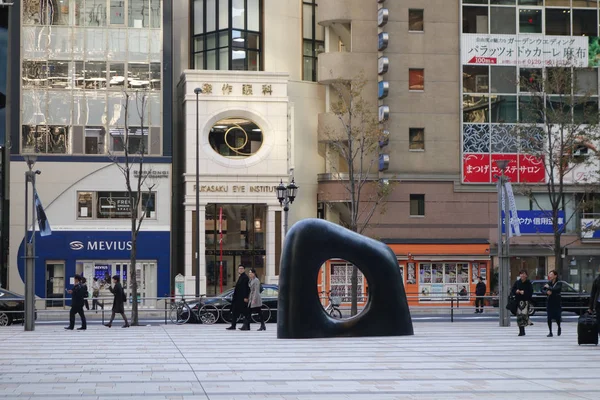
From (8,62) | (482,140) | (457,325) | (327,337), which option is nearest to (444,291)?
(482,140)

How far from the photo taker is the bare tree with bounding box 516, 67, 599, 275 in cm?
4497

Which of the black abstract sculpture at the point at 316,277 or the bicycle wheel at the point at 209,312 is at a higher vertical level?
the black abstract sculpture at the point at 316,277

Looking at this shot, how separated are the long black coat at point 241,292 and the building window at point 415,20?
93.4 ft

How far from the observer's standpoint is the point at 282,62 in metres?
55.9

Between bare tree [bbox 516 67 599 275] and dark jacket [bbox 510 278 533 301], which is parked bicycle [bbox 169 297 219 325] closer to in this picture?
dark jacket [bbox 510 278 533 301]

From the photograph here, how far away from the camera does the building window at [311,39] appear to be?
2243 inches

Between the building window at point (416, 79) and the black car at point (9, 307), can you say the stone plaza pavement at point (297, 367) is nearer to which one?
the black car at point (9, 307)

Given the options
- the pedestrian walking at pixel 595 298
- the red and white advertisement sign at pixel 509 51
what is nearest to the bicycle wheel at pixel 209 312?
the pedestrian walking at pixel 595 298

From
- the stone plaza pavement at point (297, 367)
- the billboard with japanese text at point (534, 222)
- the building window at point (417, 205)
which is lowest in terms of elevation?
the stone plaza pavement at point (297, 367)

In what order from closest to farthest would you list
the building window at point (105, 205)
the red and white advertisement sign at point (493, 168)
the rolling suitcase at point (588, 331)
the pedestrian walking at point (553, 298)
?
the rolling suitcase at point (588, 331) < the pedestrian walking at point (553, 298) < the building window at point (105, 205) < the red and white advertisement sign at point (493, 168)

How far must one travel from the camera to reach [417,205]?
55.4 metres

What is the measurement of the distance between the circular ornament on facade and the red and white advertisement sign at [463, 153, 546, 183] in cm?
1102

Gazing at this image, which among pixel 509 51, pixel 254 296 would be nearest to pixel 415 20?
pixel 509 51

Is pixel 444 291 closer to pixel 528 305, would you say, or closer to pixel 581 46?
pixel 581 46
